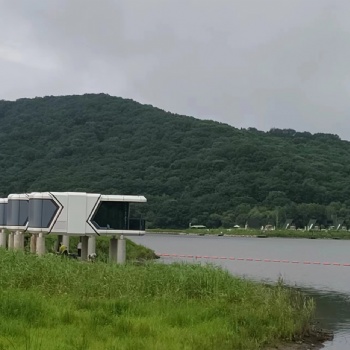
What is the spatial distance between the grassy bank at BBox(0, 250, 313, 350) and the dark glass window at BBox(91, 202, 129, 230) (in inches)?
432

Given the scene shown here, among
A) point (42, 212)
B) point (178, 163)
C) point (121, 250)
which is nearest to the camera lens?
point (42, 212)

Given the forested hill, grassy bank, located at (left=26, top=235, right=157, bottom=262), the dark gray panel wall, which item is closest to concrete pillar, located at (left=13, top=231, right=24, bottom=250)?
the dark gray panel wall

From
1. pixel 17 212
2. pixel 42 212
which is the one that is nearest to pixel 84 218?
pixel 42 212

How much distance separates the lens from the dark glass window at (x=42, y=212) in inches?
1361

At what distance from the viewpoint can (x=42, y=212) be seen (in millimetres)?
35250

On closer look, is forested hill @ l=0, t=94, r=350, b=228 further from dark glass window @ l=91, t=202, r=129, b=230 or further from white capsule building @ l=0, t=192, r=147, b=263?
dark glass window @ l=91, t=202, r=129, b=230

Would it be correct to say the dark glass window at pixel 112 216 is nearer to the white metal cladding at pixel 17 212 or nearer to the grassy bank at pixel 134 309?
the white metal cladding at pixel 17 212

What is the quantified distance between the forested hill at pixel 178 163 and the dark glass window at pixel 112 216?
86.0 m

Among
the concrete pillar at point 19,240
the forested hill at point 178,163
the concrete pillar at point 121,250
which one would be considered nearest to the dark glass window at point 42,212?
the concrete pillar at point 121,250

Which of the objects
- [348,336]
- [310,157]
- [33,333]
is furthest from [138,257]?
[310,157]

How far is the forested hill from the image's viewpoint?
13075cm

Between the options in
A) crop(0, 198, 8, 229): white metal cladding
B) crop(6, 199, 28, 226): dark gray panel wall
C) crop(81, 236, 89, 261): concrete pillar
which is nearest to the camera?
crop(81, 236, 89, 261): concrete pillar

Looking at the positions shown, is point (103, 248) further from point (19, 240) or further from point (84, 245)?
point (84, 245)

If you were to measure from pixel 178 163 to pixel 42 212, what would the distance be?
106 meters
